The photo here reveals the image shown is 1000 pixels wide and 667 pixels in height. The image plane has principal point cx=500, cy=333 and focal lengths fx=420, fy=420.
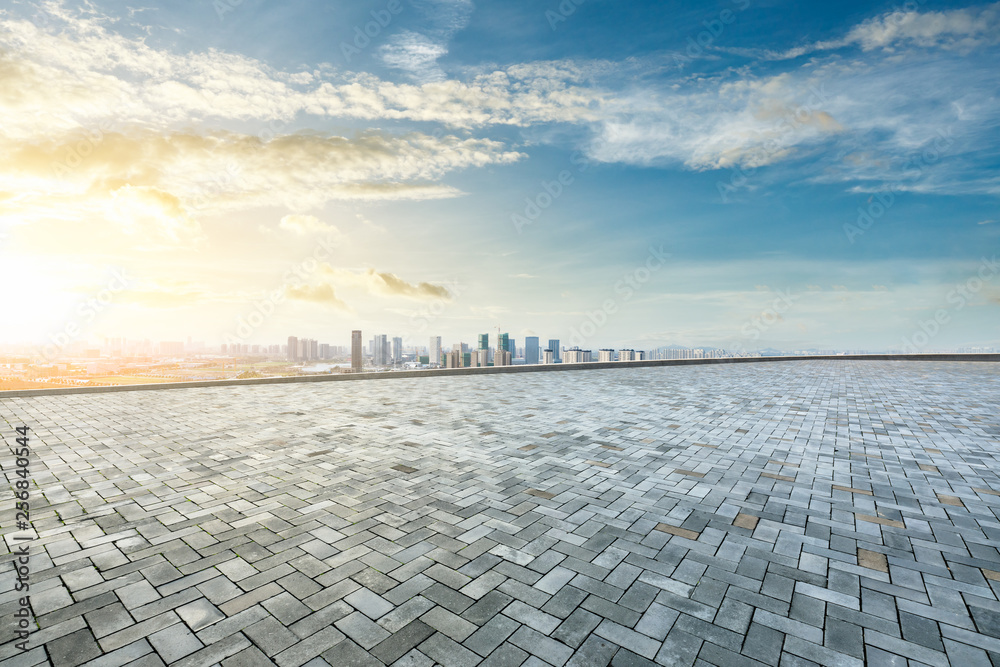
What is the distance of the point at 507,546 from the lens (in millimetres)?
3088

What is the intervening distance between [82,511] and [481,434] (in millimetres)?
4370

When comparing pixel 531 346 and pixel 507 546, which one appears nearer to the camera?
pixel 507 546

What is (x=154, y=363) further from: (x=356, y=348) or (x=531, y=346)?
(x=531, y=346)

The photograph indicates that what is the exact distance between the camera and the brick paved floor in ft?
7.00

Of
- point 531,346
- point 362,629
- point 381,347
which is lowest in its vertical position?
point 362,629

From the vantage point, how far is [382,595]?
250cm

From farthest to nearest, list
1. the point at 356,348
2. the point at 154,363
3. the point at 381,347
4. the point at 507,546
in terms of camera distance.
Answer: the point at 381,347, the point at 356,348, the point at 154,363, the point at 507,546

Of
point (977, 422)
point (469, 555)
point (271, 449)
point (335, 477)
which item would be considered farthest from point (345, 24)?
point (977, 422)

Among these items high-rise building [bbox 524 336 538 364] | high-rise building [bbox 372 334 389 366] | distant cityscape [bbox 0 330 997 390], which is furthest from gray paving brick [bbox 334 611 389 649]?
high-rise building [bbox 524 336 538 364]

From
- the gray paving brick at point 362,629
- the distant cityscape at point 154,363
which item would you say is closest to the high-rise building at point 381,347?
the distant cityscape at point 154,363

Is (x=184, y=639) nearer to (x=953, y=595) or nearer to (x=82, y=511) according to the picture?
(x=82, y=511)

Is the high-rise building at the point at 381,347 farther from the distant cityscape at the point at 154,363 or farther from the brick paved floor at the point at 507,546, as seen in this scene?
the brick paved floor at the point at 507,546

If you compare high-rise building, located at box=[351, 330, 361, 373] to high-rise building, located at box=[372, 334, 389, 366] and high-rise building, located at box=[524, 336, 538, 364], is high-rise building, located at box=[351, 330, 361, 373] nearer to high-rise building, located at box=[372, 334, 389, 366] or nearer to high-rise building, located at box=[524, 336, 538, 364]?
high-rise building, located at box=[372, 334, 389, 366]

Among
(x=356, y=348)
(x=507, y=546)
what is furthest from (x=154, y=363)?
(x=507, y=546)
